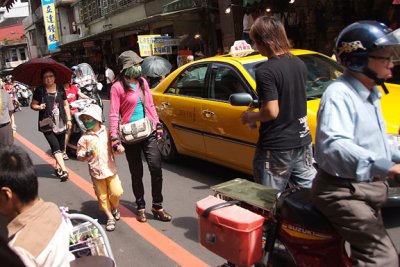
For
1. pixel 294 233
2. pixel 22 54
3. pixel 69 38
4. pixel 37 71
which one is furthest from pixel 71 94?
pixel 22 54

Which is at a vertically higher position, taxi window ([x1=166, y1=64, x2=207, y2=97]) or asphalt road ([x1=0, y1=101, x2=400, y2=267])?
taxi window ([x1=166, y1=64, x2=207, y2=97])

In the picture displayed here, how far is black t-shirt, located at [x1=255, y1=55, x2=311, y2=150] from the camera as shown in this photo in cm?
305

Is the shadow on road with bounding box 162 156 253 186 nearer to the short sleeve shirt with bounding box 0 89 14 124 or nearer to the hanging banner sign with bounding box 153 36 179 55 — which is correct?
the short sleeve shirt with bounding box 0 89 14 124

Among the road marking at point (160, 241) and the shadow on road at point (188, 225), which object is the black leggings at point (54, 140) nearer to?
the road marking at point (160, 241)

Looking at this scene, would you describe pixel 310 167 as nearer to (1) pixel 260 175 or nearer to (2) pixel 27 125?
(1) pixel 260 175

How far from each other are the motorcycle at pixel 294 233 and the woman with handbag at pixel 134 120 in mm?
1781

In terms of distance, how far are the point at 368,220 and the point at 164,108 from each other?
4.39m

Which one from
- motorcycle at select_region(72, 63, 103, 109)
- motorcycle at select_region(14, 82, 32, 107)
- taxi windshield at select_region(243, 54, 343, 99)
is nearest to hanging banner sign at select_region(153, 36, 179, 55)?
motorcycle at select_region(72, 63, 103, 109)

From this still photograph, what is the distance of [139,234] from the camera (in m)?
4.34

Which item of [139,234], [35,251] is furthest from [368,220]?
[139,234]

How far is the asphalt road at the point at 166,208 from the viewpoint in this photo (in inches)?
151

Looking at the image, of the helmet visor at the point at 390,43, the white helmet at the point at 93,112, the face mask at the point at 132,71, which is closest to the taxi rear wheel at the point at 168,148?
the white helmet at the point at 93,112

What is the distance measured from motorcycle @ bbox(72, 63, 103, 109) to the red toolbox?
20.9 ft

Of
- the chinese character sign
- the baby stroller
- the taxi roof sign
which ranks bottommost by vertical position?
the baby stroller
